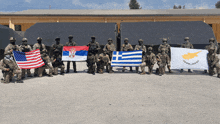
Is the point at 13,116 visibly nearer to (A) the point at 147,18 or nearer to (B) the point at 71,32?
(B) the point at 71,32

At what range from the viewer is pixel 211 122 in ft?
12.7

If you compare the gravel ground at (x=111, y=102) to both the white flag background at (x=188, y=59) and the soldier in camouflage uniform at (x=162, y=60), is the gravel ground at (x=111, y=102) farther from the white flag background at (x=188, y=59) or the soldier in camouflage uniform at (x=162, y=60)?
the soldier in camouflage uniform at (x=162, y=60)

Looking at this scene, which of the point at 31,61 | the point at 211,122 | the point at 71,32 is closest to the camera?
the point at 211,122

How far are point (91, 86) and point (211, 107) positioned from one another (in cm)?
416

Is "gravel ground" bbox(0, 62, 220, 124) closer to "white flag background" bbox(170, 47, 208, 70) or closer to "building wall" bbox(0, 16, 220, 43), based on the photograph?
"white flag background" bbox(170, 47, 208, 70)

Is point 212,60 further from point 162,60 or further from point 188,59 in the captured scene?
point 162,60

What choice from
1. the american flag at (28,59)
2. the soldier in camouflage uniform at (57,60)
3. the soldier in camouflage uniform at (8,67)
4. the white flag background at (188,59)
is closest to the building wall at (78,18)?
the soldier in camouflage uniform at (57,60)

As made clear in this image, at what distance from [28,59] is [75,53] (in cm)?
249

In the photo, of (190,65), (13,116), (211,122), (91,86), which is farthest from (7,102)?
(190,65)

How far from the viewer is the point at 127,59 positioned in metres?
9.82

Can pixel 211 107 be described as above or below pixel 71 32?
below

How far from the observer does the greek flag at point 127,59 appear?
9.69 metres

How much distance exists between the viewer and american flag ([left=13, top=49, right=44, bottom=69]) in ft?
26.7

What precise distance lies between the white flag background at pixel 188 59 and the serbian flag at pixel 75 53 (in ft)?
15.7
